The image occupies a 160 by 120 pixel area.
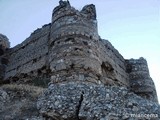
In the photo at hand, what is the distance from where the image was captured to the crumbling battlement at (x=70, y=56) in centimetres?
1024

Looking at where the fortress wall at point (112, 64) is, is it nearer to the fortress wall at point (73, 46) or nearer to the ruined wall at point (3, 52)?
the fortress wall at point (73, 46)

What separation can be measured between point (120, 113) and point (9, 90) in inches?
201

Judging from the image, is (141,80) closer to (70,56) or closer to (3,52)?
(70,56)

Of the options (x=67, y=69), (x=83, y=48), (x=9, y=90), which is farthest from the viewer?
(x=83, y=48)

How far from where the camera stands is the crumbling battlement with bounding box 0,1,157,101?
10.2 metres

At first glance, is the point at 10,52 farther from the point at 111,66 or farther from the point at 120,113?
the point at 120,113

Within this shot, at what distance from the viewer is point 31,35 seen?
14906 mm

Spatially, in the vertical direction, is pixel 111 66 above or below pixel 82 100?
above

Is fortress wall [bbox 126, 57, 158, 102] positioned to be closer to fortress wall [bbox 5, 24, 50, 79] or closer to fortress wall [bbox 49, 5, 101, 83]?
fortress wall [bbox 49, 5, 101, 83]

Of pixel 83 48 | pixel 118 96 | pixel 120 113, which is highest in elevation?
pixel 83 48

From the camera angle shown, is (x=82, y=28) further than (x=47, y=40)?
No

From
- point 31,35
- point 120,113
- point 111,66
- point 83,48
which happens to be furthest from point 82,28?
point 120,113

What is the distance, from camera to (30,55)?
13.8m

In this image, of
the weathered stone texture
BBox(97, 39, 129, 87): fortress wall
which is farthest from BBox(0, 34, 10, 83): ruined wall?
BBox(97, 39, 129, 87): fortress wall
